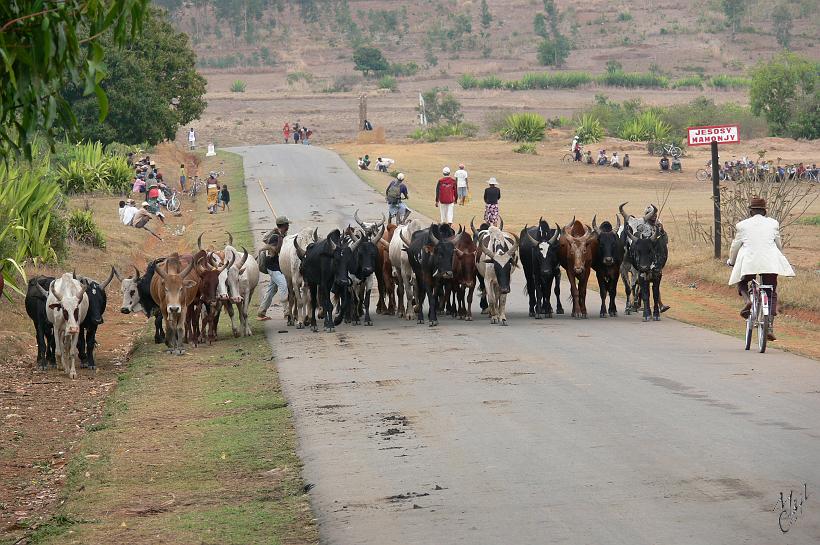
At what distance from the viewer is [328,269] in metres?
21.2

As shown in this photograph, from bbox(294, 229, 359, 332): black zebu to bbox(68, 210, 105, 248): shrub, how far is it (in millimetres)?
12077

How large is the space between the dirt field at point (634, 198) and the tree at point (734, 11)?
72.8 metres

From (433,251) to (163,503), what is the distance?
1117cm

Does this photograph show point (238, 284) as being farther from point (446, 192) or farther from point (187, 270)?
point (446, 192)

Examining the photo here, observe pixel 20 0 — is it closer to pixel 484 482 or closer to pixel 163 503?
pixel 163 503

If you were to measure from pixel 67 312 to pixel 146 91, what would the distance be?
3660 cm

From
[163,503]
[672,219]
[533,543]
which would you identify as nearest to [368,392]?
[163,503]

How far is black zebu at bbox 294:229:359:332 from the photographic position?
830 inches

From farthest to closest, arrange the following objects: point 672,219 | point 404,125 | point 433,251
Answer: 1. point 404,125
2. point 672,219
3. point 433,251

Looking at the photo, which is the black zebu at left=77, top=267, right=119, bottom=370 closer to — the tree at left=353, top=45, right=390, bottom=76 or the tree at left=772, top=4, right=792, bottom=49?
the tree at left=353, top=45, right=390, bottom=76

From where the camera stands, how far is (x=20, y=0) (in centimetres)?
857

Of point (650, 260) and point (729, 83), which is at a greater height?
point (729, 83)

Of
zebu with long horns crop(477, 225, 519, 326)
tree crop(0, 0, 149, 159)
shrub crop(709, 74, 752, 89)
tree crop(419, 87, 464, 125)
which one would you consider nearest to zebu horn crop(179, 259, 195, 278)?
zebu with long horns crop(477, 225, 519, 326)

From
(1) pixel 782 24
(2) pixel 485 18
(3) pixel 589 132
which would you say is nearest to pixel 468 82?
(2) pixel 485 18
